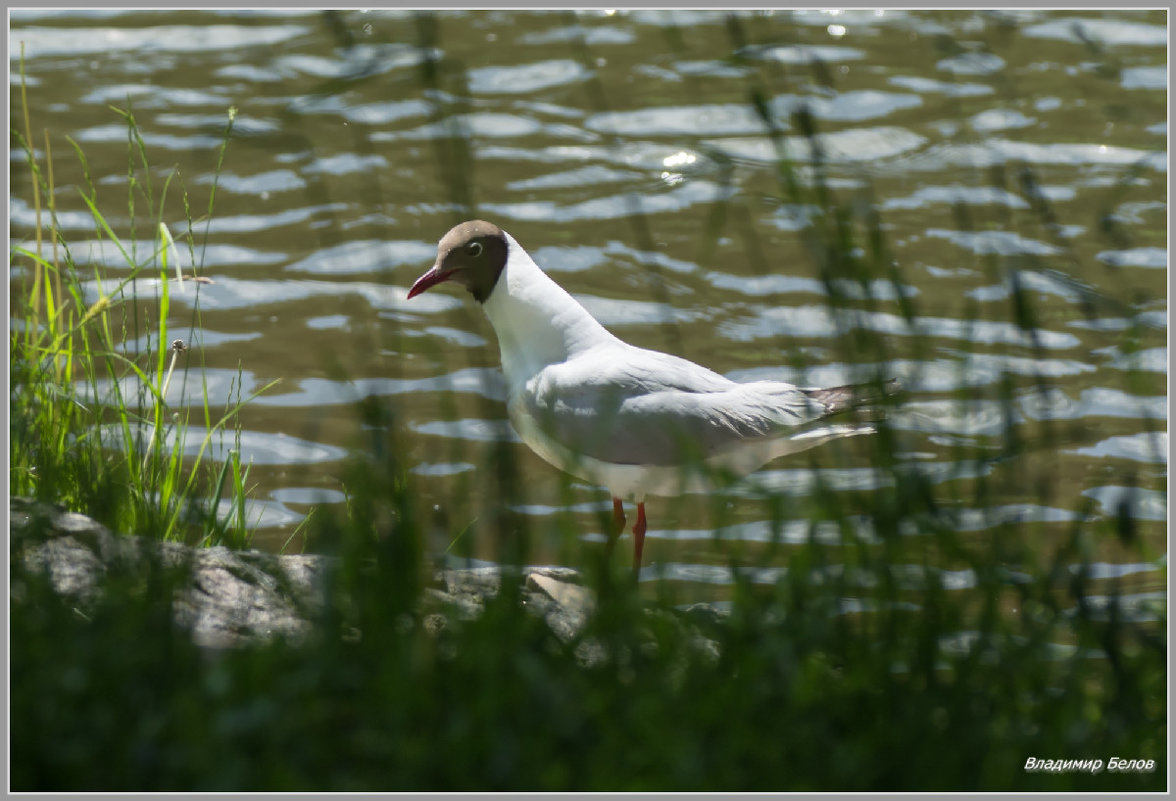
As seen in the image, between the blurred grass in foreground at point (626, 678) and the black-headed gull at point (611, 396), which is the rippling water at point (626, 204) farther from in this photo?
the blurred grass in foreground at point (626, 678)

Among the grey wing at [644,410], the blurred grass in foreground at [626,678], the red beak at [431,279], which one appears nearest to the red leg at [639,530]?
the grey wing at [644,410]

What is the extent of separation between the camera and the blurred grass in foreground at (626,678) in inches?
91.4

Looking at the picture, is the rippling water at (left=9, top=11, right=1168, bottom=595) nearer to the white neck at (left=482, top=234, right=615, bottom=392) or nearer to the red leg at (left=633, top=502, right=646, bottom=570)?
the red leg at (left=633, top=502, right=646, bottom=570)

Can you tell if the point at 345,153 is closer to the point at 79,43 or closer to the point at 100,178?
the point at 100,178

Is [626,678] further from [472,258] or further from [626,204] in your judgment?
[626,204]

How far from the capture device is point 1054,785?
2465mm

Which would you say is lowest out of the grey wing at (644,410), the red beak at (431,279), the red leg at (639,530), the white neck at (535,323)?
the red leg at (639,530)

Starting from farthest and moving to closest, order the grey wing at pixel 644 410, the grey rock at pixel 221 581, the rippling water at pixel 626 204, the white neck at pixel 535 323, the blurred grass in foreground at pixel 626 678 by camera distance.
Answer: the rippling water at pixel 626 204 → the white neck at pixel 535 323 → the grey wing at pixel 644 410 → the grey rock at pixel 221 581 → the blurred grass in foreground at pixel 626 678

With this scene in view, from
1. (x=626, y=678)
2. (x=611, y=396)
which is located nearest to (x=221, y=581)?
(x=626, y=678)

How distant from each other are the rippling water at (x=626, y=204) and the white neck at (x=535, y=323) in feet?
1.47

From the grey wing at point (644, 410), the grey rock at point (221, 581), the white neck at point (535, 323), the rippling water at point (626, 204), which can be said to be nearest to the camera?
the grey rock at point (221, 581)

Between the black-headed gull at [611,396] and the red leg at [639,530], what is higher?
the black-headed gull at [611,396]

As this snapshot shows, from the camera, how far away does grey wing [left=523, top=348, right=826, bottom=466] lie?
4762 millimetres

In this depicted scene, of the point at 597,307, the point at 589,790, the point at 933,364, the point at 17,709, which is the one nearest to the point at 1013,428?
the point at 589,790
